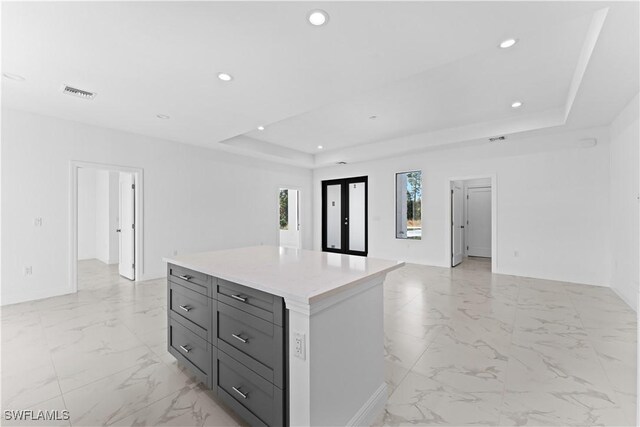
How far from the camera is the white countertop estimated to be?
52.7 inches

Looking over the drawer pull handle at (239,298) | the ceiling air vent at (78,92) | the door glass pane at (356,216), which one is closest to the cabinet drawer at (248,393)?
the drawer pull handle at (239,298)

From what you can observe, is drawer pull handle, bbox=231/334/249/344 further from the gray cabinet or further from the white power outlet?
the white power outlet

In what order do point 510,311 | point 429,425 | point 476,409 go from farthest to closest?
1. point 510,311
2. point 476,409
3. point 429,425

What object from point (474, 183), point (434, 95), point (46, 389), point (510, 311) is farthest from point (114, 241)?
point (474, 183)

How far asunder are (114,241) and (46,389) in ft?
19.4

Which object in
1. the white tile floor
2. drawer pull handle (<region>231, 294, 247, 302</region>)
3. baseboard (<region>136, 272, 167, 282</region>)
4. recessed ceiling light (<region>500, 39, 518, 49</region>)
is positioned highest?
recessed ceiling light (<region>500, 39, 518, 49</region>)

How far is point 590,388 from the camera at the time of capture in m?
1.95

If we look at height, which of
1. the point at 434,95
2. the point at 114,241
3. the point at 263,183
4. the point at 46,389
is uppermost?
the point at 434,95

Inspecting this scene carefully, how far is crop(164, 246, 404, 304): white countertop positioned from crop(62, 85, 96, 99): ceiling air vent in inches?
103

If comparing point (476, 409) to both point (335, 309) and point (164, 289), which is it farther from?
point (164, 289)

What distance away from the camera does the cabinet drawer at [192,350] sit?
6.06 ft

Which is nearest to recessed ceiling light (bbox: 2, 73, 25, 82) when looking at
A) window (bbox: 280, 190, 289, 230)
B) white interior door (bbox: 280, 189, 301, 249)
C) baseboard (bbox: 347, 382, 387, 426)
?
baseboard (bbox: 347, 382, 387, 426)

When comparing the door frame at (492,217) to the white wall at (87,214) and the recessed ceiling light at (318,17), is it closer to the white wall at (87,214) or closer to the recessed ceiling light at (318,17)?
the recessed ceiling light at (318,17)

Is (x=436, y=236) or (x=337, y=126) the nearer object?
(x=337, y=126)
